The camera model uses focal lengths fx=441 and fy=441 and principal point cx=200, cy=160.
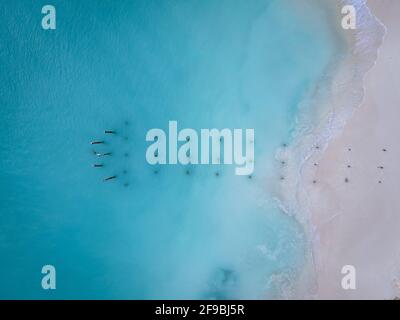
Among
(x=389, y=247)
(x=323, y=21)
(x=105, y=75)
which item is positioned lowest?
(x=389, y=247)

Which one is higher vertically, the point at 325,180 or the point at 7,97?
the point at 7,97

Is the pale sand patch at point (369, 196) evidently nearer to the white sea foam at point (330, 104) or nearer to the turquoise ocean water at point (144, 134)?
the white sea foam at point (330, 104)

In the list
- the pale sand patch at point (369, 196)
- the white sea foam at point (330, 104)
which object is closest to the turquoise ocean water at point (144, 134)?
the white sea foam at point (330, 104)

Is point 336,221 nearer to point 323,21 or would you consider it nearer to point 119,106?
point 323,21

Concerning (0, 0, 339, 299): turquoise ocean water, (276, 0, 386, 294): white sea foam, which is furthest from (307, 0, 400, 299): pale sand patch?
(0, 0, 339, 299): turquoise ocean water

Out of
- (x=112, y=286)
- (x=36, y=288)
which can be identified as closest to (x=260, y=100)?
(x=112, y=286)

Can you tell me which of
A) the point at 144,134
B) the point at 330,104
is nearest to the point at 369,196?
the point at 330,104
